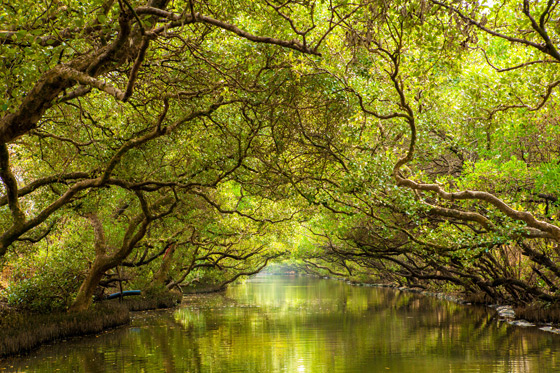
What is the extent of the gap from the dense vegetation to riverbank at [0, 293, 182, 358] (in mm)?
869

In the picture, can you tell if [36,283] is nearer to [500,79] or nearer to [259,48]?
[259,48]

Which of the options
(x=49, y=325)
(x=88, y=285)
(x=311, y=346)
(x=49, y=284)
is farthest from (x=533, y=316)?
(x=49, y=284)

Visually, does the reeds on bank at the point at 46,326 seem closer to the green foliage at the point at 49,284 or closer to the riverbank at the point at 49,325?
the riverbank at the point at 49,325

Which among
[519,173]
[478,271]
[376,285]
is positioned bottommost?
[376,285]

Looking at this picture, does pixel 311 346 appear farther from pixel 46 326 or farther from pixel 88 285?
pixel 88 285

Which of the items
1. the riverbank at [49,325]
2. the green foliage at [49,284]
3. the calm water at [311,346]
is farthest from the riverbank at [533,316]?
the green foliage at [49,284]

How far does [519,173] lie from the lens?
45.7ft

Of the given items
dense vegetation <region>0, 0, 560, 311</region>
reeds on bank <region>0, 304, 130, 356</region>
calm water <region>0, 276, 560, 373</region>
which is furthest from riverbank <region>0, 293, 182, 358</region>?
dense vegetation <region>0, 0, 560, 311</region>

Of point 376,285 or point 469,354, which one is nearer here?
point 469,354

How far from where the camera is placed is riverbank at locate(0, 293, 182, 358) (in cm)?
1454

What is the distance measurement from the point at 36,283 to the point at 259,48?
13040 millimetres

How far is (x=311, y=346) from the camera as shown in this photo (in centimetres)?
1496

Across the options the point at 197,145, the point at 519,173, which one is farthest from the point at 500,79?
the point at 197,145

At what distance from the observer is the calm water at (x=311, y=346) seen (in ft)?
39.5
